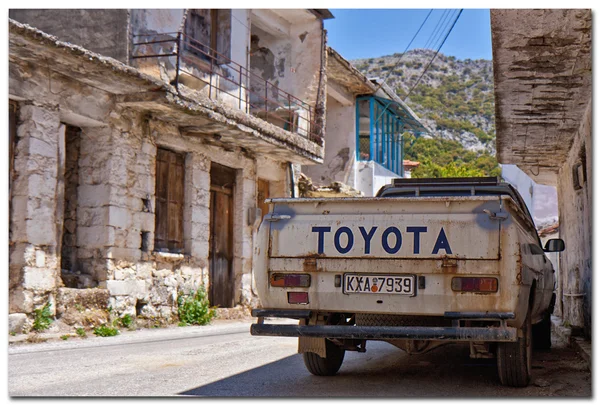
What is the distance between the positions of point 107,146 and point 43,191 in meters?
1.80

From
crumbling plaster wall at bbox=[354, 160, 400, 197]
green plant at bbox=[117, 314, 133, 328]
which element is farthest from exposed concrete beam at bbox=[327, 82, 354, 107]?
green plant at bbox=[117, 314, 133, 328]

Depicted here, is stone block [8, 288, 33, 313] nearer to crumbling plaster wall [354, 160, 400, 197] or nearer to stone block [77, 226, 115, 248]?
stone block [77, 226, 115, 248]

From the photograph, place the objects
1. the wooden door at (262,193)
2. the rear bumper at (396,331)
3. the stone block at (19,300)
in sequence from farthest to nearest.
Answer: the wooden door at (262,193)
the stone block at (19,300)
the rear bumper at (396,331)

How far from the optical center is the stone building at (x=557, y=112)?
21.2ft

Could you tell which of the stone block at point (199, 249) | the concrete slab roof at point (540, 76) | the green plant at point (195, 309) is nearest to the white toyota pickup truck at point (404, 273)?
the concrete slab roof at point (540, 76)

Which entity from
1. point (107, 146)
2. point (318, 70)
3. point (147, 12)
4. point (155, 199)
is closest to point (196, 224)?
point (155, 199)

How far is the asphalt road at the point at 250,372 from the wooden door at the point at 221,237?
5988mm

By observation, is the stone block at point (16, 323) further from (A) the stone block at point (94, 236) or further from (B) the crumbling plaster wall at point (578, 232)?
(B) the crumbling plaster wall at point (578, 232)

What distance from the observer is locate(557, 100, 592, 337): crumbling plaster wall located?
9.62m

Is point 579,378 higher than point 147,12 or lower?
lower

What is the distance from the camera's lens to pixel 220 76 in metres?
15.2

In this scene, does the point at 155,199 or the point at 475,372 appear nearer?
the point at 475,372

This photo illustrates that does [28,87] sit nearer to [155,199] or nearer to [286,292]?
[155,199]

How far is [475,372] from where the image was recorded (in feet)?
23.0
